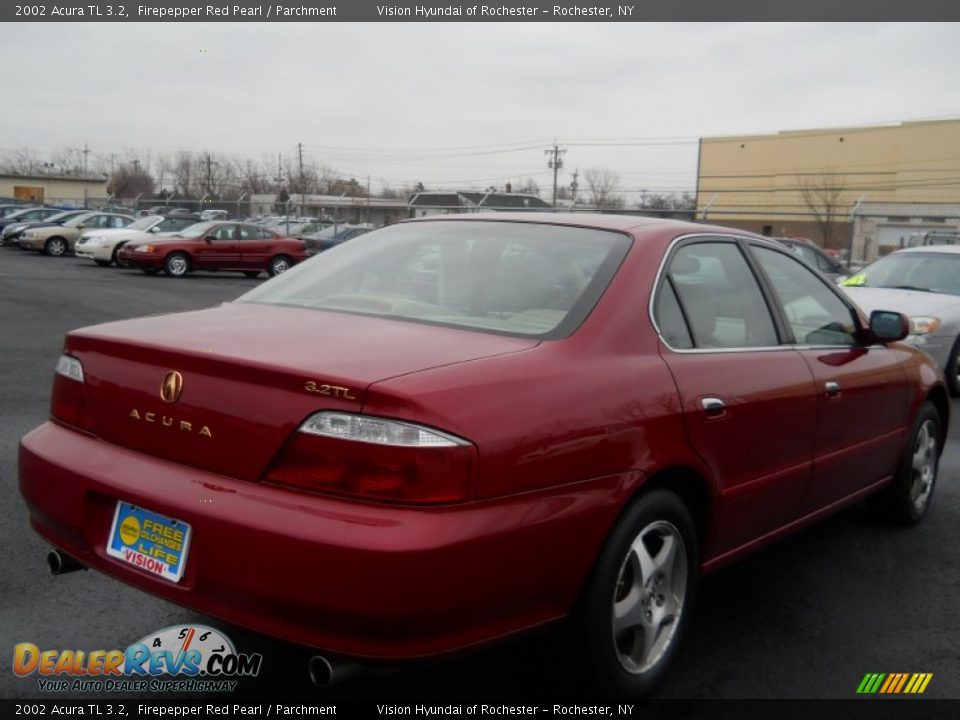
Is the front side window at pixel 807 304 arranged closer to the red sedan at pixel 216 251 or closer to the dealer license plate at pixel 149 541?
the dealer license plate at pixel 149 541

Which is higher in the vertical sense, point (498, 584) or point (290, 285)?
point (290, 285)

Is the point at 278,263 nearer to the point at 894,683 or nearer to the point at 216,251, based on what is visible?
the point at 216,251

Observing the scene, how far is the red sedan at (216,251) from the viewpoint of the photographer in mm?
22234

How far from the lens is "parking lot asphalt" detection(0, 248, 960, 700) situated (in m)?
3.07

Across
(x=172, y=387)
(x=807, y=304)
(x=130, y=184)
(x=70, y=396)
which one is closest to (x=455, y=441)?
(x=172, y=387)

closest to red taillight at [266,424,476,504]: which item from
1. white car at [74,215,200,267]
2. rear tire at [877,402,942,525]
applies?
rear tire at [877,402,942,525]

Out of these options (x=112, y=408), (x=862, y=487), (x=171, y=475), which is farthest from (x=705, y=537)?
(x=112, y=408)

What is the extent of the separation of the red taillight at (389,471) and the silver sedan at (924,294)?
7072 mm

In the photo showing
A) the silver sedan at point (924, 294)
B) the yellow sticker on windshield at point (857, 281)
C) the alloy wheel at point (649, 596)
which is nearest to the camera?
the alloy wheel at point (649, 596)

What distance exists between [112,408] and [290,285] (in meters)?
1.02

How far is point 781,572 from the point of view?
14.1ft

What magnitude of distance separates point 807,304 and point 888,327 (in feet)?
A: 1.57

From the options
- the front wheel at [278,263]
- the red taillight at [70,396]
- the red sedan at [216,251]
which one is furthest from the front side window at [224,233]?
the red taillight at [70,396]

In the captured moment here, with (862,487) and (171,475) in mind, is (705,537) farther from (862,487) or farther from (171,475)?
(171,475)
